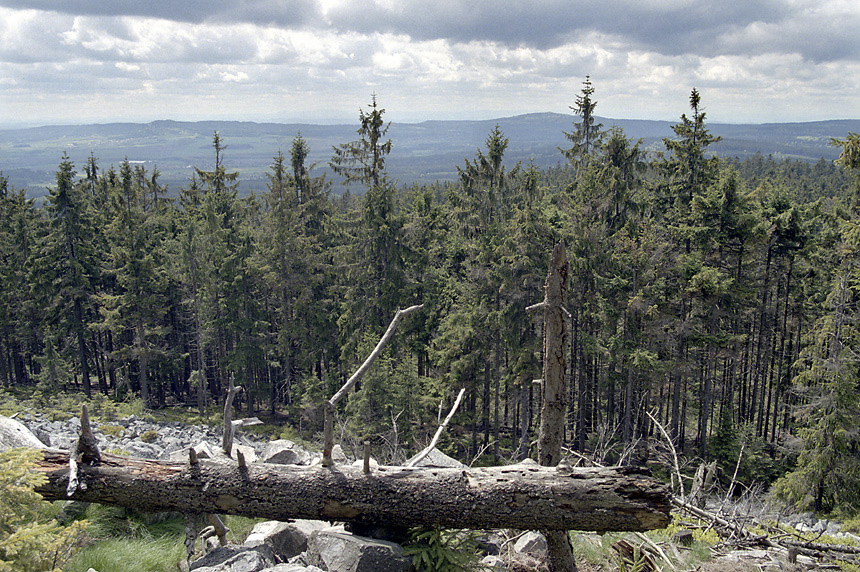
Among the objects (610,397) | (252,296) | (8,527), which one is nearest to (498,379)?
(610,397)

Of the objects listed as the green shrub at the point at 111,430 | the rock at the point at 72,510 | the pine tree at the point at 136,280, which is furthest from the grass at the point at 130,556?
the pine tree at the point at 136,280

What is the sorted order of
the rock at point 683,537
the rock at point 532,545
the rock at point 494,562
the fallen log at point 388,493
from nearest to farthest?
the fallen log at point 388,493 < the rock at point 494,562 < the rock at point 532,545 < the rock at point 683,537

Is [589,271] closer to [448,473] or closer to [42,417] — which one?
[448,473]

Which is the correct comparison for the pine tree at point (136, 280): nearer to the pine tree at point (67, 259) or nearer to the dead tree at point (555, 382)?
the pine tree at point (67, 259)

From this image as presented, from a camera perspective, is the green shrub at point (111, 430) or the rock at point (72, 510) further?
the green shrub at point (111, 430)

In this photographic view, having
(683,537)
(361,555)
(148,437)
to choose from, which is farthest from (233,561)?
(148,437)

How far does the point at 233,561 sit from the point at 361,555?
1.39m

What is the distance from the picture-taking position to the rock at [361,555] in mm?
5598

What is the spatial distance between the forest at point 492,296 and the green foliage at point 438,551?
8.96 m

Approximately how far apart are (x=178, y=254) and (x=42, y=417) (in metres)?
13.1

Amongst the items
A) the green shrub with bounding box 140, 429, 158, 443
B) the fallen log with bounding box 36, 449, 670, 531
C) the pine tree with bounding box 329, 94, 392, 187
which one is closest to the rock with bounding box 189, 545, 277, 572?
the fallen log with bounding box 36, 449, 670, 531

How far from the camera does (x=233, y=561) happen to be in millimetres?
5629

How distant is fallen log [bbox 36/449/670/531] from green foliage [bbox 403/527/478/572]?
211 millimetres

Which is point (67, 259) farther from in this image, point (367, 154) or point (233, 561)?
point (233, 561)
